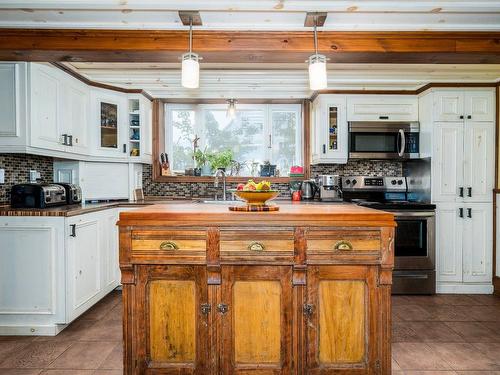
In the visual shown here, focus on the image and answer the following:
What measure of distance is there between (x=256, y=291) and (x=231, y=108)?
125 inches

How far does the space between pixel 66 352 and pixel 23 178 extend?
1771mm

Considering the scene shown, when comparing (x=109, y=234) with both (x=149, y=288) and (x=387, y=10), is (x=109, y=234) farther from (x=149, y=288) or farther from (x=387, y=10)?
(x=387, y=10)

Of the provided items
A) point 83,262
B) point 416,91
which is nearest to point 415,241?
point 416,91

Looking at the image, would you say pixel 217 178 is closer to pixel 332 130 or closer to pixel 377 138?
pixel 332 130

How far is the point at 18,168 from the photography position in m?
3.38

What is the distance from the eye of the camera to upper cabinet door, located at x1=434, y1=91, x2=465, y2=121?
393cm

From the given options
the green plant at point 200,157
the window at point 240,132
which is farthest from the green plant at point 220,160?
the window at point 240,132

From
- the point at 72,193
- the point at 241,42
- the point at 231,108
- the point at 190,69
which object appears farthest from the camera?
the point at 231,108

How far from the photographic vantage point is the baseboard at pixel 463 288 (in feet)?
13.0

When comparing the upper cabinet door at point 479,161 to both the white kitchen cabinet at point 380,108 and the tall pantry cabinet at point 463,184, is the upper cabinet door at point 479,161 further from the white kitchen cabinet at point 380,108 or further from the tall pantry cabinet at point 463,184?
the white kitchen cabinet at point 380,108

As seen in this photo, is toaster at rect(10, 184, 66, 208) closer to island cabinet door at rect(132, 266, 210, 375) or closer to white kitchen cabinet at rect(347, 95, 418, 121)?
island cabinet door at rect(132, 266, 210, 375)

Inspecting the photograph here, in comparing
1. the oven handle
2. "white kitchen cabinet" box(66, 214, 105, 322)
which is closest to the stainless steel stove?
the oven handle

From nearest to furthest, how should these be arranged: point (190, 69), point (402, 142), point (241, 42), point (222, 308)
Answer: point (222, 308), point (190, 69), point (241, 42), point (402, 142)

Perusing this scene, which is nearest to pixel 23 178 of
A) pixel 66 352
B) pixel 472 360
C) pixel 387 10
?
pixel 66 352
